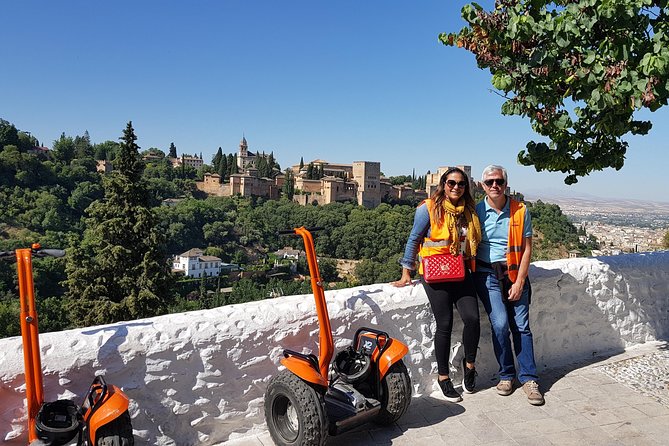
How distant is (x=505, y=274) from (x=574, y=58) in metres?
1.44

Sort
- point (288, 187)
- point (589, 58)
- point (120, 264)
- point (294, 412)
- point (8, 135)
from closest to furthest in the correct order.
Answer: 1. point (294, 412)
2. point (589, 58)
3. point (120, 264)
4. point (8, 135)
5. point (288, 187)

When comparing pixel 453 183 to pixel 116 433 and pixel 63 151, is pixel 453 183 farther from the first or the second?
pixel 63 151

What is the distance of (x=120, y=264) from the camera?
13492 millimetres

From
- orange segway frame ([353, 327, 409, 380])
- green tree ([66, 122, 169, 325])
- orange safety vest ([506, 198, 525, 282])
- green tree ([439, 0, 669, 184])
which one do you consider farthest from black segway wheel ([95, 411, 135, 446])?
green tree ([66, 122, 169, 325])

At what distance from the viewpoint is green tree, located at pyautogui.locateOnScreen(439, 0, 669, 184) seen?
2.53 metres

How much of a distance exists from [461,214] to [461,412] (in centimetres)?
125

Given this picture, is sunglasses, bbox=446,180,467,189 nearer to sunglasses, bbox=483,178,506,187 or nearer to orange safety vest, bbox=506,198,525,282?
sunglasses, bbox=483,178,506,187

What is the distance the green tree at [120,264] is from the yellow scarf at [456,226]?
11699 mm

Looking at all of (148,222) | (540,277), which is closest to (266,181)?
(148,222)

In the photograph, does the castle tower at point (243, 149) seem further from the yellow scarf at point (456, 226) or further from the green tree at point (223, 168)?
the yellow scarf at point (456, 226)

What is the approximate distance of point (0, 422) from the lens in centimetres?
201

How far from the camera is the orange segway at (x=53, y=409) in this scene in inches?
71.1

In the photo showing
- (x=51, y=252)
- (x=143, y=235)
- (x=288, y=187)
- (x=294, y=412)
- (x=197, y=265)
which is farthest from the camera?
(x=288, y=187)

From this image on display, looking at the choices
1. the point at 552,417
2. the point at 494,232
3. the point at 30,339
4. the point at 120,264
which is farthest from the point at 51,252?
the point at 120,264
